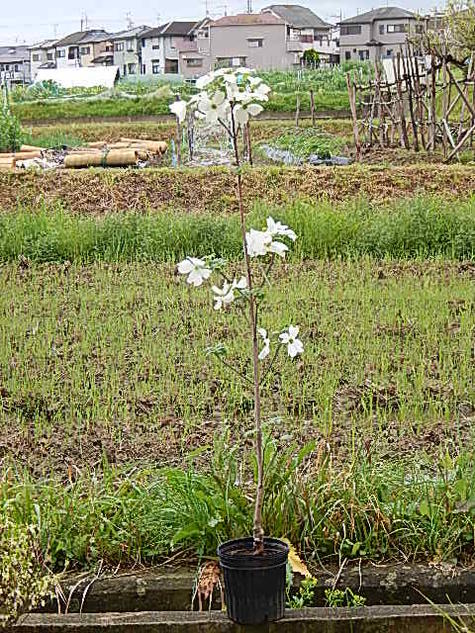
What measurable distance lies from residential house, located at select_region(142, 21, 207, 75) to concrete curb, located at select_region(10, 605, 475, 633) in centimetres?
5749

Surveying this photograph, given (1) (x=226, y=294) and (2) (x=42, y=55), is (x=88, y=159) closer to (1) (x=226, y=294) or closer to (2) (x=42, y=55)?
(1) (x=226, y=294)

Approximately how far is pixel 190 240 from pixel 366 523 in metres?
5.46

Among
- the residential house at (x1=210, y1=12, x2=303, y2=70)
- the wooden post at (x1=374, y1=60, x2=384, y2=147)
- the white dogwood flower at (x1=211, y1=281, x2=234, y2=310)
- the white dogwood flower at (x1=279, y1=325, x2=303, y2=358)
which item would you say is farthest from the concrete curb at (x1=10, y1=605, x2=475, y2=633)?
the residential house at (x1=210, y1=12, x2=303, y2=70)

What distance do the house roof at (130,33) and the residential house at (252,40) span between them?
11.0 m

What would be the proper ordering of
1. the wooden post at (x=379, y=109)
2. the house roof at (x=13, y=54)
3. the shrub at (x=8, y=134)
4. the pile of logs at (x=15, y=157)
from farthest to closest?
the house roof at (x=13, y=54) → the shrub at (x=8, y=134) → the wooden post at (x=379, y=109) → the pile of logs at (x=15, y=157)

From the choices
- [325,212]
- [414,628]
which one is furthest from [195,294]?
[414,628]

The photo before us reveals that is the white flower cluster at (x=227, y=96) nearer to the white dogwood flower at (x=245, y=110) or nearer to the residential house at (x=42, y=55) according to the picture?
the white dogwood flower at (x=245, y=110)

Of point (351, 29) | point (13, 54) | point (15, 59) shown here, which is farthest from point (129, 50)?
point (13, 54)

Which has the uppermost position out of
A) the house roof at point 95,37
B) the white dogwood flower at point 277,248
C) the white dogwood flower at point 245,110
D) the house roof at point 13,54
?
the house roof at point 95,37

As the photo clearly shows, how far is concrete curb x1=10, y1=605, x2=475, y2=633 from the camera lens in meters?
2.45

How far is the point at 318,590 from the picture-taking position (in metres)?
2.66

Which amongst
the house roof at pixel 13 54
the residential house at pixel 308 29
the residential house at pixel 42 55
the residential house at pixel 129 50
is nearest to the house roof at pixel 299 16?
the residential house at pixel 308 29

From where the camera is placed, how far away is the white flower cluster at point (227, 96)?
7.89ft

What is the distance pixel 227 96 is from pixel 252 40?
2036 inches
